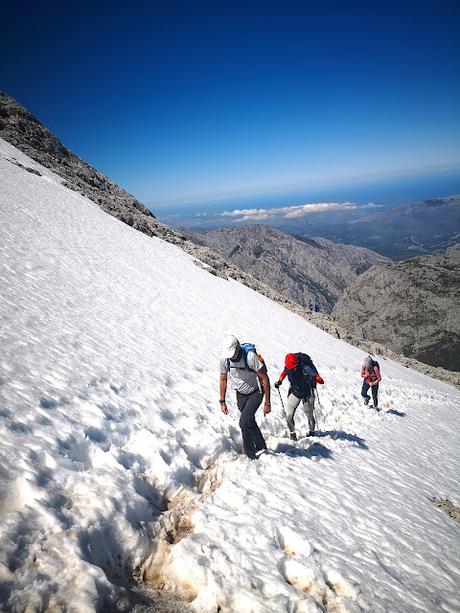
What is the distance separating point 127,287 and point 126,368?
1010 centimetres

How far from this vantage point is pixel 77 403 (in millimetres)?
7266

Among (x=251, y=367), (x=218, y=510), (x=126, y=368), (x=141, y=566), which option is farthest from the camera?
(x=126, y=368)

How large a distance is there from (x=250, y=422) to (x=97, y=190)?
1811 inches

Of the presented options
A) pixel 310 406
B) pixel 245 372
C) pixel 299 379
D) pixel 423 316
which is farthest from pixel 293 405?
pixel 423 316

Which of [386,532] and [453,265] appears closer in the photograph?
[386,532]

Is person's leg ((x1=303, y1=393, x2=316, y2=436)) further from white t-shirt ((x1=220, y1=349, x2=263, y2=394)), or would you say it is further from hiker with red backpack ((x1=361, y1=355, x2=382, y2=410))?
hiker with red backpack ((x1=361, y1=355, x2=382, y2=410))

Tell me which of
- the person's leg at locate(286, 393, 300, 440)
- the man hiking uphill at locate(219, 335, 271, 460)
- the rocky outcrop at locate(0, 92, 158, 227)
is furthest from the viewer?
the rocky outcrop at locate(0, 92, 158, 227)

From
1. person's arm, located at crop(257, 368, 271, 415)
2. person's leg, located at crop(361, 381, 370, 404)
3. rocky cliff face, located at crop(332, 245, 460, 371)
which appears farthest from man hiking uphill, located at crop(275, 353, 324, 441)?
rocky cliff face, located at crop(332, 245, 460, 371)

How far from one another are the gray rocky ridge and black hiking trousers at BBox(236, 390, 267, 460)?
96.8 feet

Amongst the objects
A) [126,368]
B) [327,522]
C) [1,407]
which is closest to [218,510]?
[327,522]

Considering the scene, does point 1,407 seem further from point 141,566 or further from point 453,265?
point 453,265

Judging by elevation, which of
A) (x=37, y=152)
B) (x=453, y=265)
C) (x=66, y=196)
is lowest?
(x=453, y=265)

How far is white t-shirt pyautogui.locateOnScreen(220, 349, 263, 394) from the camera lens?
312 inches

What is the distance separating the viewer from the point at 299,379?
10.1m
